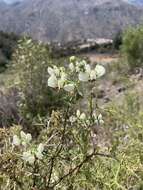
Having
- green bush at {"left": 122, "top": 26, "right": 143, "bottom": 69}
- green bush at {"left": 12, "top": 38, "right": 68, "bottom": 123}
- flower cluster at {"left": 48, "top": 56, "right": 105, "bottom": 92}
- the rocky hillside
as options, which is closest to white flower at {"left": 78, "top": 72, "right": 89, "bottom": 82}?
flower cluster at {"left": 48, "top": 56, "right": 105, "bottom": 92}

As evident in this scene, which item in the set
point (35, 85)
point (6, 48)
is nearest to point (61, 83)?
point (35, 85)

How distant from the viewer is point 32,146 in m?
2.95

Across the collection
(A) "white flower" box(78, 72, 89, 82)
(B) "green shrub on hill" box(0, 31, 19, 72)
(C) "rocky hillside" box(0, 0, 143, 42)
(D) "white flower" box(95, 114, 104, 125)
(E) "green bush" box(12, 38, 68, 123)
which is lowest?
(D) "white flower" box(95, 114, 104, 125)

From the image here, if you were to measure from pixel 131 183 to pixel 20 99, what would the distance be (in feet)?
27.6

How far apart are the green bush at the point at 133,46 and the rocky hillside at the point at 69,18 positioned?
133ft

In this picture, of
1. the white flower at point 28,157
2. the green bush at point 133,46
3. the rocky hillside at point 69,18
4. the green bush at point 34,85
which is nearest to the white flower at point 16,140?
the white flower at point 28,157

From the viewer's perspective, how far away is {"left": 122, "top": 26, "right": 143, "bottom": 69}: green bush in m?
20.5

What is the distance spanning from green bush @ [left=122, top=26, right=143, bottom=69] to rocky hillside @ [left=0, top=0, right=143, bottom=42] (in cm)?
4065

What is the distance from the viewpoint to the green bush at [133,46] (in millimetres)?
20547

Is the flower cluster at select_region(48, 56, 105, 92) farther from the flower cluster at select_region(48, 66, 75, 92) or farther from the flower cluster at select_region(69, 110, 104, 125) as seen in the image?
the flower cluster at select_region(69, 110, 104, 125)

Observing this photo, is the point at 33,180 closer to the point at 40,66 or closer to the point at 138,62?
the point at 40,66

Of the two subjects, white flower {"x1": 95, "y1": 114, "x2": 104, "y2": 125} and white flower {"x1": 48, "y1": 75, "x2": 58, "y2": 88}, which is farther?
white flower {"x1": 95, "y1": 114, "x2": 104, "y2": 125}

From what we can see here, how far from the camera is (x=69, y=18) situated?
77250 millimetres

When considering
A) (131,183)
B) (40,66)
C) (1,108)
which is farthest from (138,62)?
(131,183)
